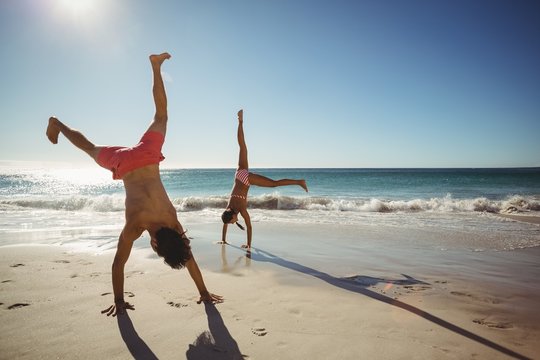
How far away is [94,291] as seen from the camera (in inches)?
165

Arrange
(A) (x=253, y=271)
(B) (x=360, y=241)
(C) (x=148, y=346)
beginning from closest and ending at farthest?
(C) (x=148, y=346)
(A) (x=253, y=271)
(B) (x=360, y=241)

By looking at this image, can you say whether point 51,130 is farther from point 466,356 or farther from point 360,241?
point 360,241

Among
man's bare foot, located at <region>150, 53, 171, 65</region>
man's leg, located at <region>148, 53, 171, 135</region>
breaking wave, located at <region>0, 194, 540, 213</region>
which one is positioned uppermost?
man's bare foot, located at <region>150, 53, 171, 65</region>

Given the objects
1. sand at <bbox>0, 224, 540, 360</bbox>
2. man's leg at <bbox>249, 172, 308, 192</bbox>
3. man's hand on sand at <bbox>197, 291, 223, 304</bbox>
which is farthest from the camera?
man's leg at <bbox>249, 172, 308, 192</bbox>

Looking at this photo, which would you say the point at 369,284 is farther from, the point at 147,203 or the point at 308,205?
the point at 308,205

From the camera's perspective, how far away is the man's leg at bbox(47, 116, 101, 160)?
3.71 meters

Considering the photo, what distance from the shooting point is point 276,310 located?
3711 millimetres

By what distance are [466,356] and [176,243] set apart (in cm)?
300

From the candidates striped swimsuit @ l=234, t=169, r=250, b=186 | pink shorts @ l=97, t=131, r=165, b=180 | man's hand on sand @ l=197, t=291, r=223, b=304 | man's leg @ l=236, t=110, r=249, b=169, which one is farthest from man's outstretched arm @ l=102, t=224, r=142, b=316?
man's leg @ l=236, t=110, r=249, b=169

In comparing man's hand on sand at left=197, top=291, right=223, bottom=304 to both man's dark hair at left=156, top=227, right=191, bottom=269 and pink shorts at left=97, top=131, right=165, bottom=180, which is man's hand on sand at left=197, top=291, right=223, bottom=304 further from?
pink shorts at left=97, top=131, right=165, bottom=180

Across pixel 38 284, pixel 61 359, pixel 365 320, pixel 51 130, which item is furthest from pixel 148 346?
pixel 51 130

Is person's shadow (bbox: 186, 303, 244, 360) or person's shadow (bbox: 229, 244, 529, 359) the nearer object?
person's shadow (bbox: 186, 303, 244, 360)

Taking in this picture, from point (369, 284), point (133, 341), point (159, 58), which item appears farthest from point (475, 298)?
point (159, 58)

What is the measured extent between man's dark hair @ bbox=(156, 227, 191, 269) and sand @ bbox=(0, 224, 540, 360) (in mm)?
734
